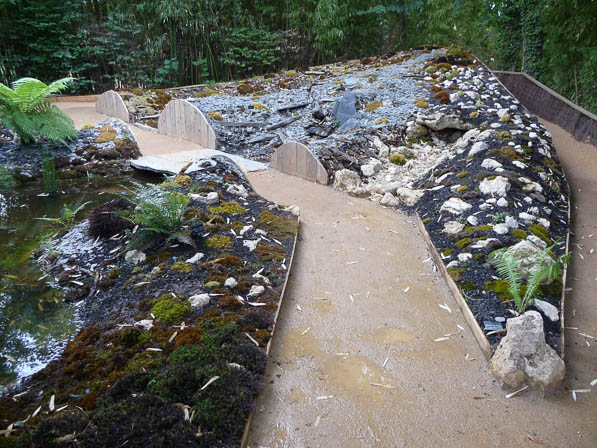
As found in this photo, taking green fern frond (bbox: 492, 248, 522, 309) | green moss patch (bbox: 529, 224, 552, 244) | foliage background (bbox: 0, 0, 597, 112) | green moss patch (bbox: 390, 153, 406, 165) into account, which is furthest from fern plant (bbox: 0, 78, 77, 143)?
green moss patch (bbox: 529, 224, 552, 244)

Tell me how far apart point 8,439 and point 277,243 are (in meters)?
2.47

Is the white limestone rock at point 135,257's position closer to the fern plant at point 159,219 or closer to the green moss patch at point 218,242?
the fern plant at point 159,219

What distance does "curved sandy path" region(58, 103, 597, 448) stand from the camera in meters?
2.15

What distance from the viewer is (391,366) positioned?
102 inches

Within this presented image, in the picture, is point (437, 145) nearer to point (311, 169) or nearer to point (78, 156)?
point (311, 169)

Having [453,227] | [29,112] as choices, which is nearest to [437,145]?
[453,227]

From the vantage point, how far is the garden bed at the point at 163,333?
200 cm

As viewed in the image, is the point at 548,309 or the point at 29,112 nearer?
the point at 548,309

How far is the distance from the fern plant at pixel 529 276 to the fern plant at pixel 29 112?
20.4ft

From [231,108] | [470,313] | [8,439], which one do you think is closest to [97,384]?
[8,439]

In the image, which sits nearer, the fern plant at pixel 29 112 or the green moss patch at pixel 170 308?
the green moss patch at pixel 170 308

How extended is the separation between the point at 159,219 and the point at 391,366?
7.34ft

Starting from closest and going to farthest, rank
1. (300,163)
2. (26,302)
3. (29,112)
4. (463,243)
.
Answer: (26,302), (463,243), (300,163), (29,112)

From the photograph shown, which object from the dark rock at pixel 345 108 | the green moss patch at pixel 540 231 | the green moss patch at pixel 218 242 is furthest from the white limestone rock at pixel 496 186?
the dark rock at pixel 345 108
